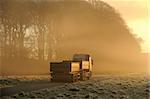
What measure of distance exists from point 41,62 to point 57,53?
10.4 feet

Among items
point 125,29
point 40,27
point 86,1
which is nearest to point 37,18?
point 40,27

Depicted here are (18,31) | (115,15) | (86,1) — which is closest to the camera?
(18,31)

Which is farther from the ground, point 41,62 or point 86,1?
point 86,1

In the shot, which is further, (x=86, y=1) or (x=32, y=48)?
(x=86, y=1)

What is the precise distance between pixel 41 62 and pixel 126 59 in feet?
78.9

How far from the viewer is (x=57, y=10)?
61.3m

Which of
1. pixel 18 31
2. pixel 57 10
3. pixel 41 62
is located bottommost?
pixel 41 62

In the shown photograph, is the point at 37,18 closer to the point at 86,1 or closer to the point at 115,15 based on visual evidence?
the point at 86,1

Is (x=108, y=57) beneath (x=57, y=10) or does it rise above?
beneath

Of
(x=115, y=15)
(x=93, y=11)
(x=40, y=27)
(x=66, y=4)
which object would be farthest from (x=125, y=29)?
(x=40, y=27)

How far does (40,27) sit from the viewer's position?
60594 mm

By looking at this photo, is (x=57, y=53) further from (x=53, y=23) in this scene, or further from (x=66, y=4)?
(x=66, y=4)

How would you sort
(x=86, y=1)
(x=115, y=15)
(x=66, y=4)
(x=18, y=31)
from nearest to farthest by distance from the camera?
(x=18, y=31)
(x=66, y=4)
(x=86, y=1)
(x=115, y=15)

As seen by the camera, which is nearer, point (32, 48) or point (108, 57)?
point (32, 48)
